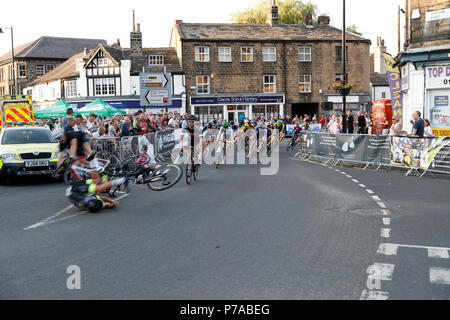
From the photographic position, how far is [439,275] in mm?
5676

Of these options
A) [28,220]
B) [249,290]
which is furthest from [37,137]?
[249,290]

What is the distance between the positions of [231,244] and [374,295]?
255 centimetres

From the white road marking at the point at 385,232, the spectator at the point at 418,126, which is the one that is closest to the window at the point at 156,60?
the spectator at the point at 418,126

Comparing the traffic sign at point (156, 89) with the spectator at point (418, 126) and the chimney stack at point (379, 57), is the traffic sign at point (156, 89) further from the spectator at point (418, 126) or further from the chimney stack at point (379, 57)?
the chimney stack at point (379, 57)

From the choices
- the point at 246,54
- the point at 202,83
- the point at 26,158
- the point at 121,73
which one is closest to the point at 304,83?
the point at 246,54

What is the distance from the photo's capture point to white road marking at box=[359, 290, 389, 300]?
4840mm

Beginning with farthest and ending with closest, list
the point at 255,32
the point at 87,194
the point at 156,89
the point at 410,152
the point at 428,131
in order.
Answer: the point at 255,32, the point at 156,89, the point at 428,131, the point at 410,152, the point at 87,194

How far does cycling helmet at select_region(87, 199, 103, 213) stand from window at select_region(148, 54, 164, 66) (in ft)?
147

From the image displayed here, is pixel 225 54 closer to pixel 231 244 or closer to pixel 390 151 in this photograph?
pixel 390 151

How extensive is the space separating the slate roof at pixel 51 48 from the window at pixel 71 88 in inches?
999

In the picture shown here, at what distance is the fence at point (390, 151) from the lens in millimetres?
15367

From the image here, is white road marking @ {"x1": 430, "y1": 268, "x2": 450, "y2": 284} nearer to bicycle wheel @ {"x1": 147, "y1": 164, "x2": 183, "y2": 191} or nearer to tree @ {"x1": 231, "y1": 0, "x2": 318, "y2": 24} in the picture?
bicycle wheel @ {"x1": 147, "y1": 164, "x2": 183, "y2": 191}

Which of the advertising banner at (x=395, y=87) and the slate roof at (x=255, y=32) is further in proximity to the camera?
the slate roof at (x=255, y=32)
